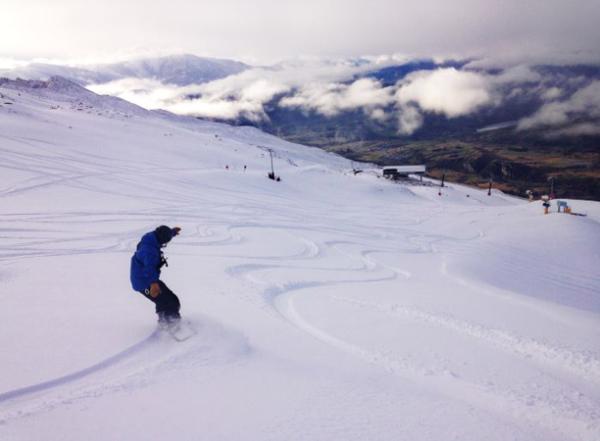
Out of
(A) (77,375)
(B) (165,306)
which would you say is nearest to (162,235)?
(B) (165,306)

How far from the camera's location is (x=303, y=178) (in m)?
49.1

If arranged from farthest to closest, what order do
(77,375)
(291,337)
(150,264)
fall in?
1. (291,337)
2. (150,264)
3. (77,375)

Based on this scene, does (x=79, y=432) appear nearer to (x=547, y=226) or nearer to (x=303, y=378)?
(x=303, y=378)

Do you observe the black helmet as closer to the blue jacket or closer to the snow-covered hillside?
the blue jacket

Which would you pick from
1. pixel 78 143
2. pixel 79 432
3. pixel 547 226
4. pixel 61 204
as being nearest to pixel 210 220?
pixel 61 204

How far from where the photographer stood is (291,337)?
6512mm

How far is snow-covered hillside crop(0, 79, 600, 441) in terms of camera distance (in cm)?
422

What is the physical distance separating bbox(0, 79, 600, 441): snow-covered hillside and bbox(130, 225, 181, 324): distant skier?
391 millimetres

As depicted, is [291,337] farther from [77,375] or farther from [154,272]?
[77,375]

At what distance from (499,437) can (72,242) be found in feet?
44.2

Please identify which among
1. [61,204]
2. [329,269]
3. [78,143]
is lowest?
[329,269]

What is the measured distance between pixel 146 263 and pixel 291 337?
2.56 meters

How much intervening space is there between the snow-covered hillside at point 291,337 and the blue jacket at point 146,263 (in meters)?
0.83

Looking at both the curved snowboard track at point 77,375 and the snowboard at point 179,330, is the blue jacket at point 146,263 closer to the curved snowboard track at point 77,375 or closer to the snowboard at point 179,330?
the snowboard at point 179,330
